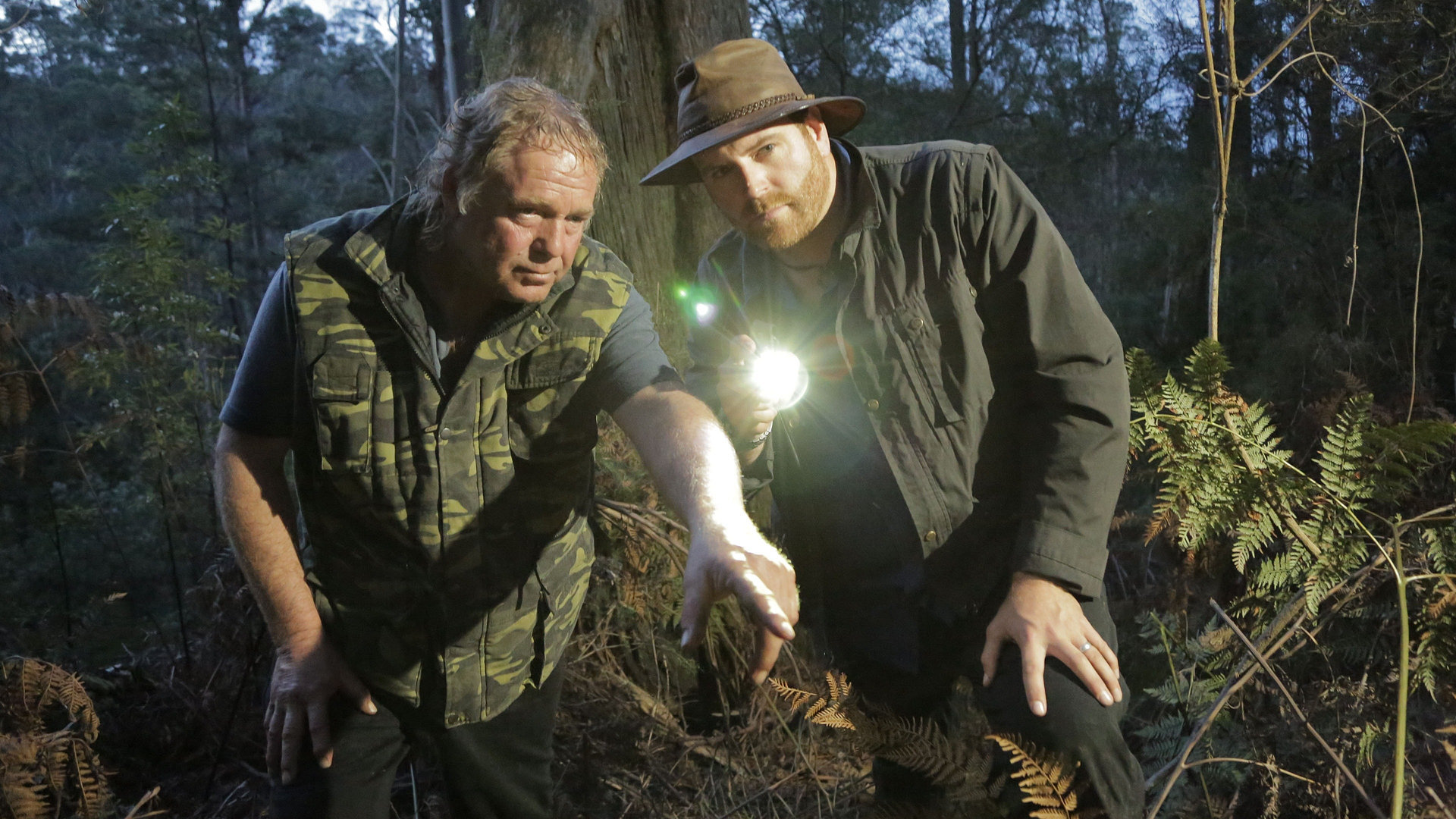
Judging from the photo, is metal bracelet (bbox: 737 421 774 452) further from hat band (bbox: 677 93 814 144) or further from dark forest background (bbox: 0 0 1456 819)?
dark forest background (bbox: 0 0 1456 819)

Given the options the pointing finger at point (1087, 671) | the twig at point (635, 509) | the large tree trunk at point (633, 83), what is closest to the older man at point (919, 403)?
the pointing finger at point (1087, 671)

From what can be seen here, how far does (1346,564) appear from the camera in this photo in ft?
7.57

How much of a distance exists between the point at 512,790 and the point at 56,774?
4.12 feet

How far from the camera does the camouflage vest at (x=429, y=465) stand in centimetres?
215

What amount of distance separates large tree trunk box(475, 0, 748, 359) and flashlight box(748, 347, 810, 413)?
223 cm

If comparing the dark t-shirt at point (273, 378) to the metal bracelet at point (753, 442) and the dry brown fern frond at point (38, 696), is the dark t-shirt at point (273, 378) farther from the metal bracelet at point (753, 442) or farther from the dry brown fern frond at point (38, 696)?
the dry brown fern frond at point (38, 696)

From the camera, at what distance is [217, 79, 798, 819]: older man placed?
2.13m

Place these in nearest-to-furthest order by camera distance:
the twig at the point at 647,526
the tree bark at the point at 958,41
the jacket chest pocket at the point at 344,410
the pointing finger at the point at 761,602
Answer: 1. the pointing finger at the point at 761,602
2. the jacket chest pocket at the point at 344,410
3. the twig at the point at 647,526
4. the tree bark at the point at 958,41

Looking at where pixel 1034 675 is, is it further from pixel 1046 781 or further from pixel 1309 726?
pixel 1309 726

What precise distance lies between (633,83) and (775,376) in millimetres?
3088

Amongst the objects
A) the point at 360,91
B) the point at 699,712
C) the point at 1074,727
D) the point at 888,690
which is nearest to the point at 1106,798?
the point at 1074,727

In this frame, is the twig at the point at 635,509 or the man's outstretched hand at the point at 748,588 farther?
the twig at the point at 635,509

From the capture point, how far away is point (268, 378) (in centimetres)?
218

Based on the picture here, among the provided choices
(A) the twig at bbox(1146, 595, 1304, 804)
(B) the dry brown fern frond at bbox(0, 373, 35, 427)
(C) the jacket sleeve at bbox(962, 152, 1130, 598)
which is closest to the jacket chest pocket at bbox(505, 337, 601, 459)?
(C) the jacket sleeve at bbox(962, 152, 1130, 598)
